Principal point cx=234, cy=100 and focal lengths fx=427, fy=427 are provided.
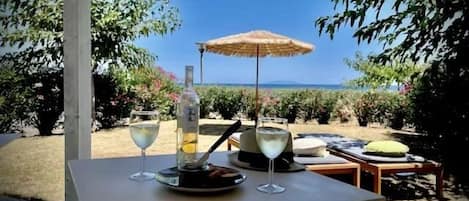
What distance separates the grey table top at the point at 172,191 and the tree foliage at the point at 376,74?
408 centimetres

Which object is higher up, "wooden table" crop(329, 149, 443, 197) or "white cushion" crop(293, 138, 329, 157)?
"white cushion" crop(293, 138, 329, 157)

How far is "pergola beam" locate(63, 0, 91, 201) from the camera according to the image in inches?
85.6

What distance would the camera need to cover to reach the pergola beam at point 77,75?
217 centimetres

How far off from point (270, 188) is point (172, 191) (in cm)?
22

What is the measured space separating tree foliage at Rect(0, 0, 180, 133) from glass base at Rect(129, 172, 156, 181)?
3.15 meters

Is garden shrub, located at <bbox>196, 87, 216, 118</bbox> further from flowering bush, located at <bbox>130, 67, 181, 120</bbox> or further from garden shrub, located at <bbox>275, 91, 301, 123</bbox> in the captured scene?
garden shrub, located at <bbox>275, 91, 301, 123</bbox>

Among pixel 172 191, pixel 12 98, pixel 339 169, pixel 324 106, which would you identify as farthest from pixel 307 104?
pixel 172 191

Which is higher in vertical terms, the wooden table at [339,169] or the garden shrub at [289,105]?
the garden shrub at [289,105]

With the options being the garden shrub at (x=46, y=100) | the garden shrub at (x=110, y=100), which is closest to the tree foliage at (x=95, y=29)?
the garden shrub at (x=46, y=100)

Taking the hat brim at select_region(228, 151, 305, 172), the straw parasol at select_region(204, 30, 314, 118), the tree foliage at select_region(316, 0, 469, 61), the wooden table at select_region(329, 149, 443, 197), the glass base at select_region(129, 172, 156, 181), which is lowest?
the wooden table at select_region(329, 149, 443, 197)

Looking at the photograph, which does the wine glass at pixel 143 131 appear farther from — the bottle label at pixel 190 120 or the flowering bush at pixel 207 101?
the flowering bush at pixel 207 101

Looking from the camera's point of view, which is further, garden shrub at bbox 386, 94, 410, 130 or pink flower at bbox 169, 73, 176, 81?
pink flower at bbox 169, 73, 176, 81

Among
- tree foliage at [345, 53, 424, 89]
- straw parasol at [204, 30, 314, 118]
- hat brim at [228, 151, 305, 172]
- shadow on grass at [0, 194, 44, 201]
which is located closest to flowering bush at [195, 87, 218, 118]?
straw parasol at [204, 30, 314, 118]

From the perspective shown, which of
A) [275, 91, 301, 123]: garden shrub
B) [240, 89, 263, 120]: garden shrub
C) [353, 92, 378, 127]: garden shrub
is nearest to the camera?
[353, 92, 378, 127]: garden shrub
